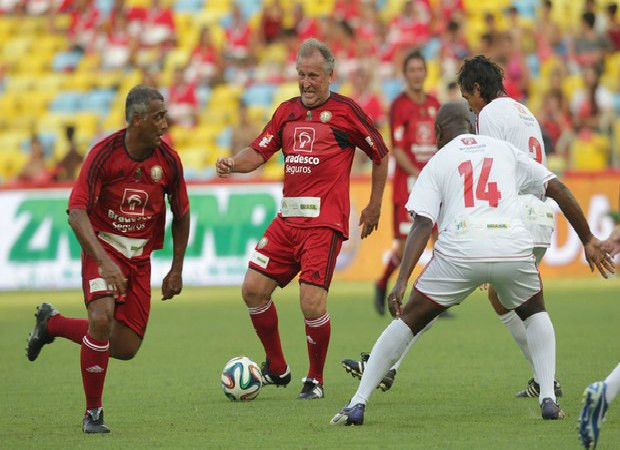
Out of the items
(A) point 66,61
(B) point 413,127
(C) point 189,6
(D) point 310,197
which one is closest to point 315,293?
(D) point 310,197

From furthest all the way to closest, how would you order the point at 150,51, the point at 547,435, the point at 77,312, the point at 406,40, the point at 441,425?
the point at 150,51, the point at 406,40, the point at 77,312, the point at 441,425, the point at 547,435

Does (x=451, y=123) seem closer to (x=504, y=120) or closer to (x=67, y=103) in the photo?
(x=504, y=120)

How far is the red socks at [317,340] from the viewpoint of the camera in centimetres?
906

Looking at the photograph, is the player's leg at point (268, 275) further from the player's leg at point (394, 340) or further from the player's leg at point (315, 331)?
the player's leg at point (394, 340)

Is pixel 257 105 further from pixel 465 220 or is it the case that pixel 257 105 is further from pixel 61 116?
pixel 465 220

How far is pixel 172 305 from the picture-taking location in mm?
17516

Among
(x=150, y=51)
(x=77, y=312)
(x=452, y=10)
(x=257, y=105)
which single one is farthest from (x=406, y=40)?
(x=77, y=312)

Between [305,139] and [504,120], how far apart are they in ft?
5.50

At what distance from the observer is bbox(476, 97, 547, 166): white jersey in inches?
324

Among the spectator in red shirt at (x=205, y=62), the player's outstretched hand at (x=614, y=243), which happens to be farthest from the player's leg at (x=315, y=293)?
the spectator in red shirt at (x=205, y=62)

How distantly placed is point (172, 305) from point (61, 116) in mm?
8453

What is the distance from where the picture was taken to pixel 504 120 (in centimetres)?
821

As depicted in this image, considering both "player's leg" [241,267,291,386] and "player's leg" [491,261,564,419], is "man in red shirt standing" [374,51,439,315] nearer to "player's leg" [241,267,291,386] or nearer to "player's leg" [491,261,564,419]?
"player's leg" [241,267,291,386]

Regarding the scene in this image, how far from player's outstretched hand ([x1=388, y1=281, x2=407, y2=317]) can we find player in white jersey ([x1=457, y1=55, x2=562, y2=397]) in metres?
1.38
